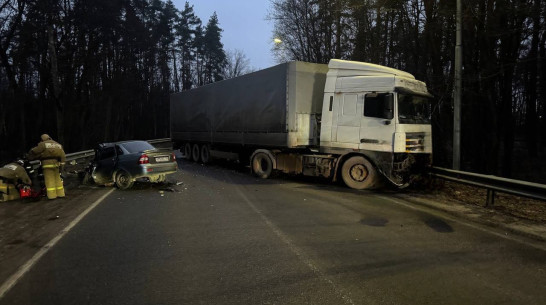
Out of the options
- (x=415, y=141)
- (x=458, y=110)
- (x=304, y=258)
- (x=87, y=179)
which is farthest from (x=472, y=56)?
(x=87, y=179)

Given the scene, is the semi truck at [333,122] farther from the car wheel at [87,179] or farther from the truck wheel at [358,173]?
the car wheel at [87,179]

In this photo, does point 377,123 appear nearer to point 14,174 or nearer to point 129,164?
point 129,164

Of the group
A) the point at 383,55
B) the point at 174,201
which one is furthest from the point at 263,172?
the point at 383,55

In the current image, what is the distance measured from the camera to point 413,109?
10125 mm

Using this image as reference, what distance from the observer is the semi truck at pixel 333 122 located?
32.1 feet

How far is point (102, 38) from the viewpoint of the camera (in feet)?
94.3

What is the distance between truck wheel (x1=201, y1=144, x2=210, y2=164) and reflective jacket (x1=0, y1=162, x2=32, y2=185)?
8871 millimetres

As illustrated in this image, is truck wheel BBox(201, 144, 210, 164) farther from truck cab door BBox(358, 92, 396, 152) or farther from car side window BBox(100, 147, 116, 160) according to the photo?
truck cab door BBox(358, 92, 396, 152)

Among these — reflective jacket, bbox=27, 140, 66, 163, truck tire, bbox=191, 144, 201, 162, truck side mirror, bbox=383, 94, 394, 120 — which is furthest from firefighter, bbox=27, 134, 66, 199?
truck tire, bbox=191, 144, 201, 162

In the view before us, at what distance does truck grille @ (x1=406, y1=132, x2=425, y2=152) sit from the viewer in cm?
966

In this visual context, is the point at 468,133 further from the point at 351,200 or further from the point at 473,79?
the point at 351,200

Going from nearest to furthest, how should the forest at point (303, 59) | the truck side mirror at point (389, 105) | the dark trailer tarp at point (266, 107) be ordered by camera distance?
the truck side mirror at point (389, 105)
the dark trailer tarp at point (266, 107)
the forest at point (303, 59)

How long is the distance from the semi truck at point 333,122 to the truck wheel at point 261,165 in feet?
0.11

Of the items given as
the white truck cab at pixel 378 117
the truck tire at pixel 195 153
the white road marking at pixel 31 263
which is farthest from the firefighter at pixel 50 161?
the truck tire at pixel 195 153
